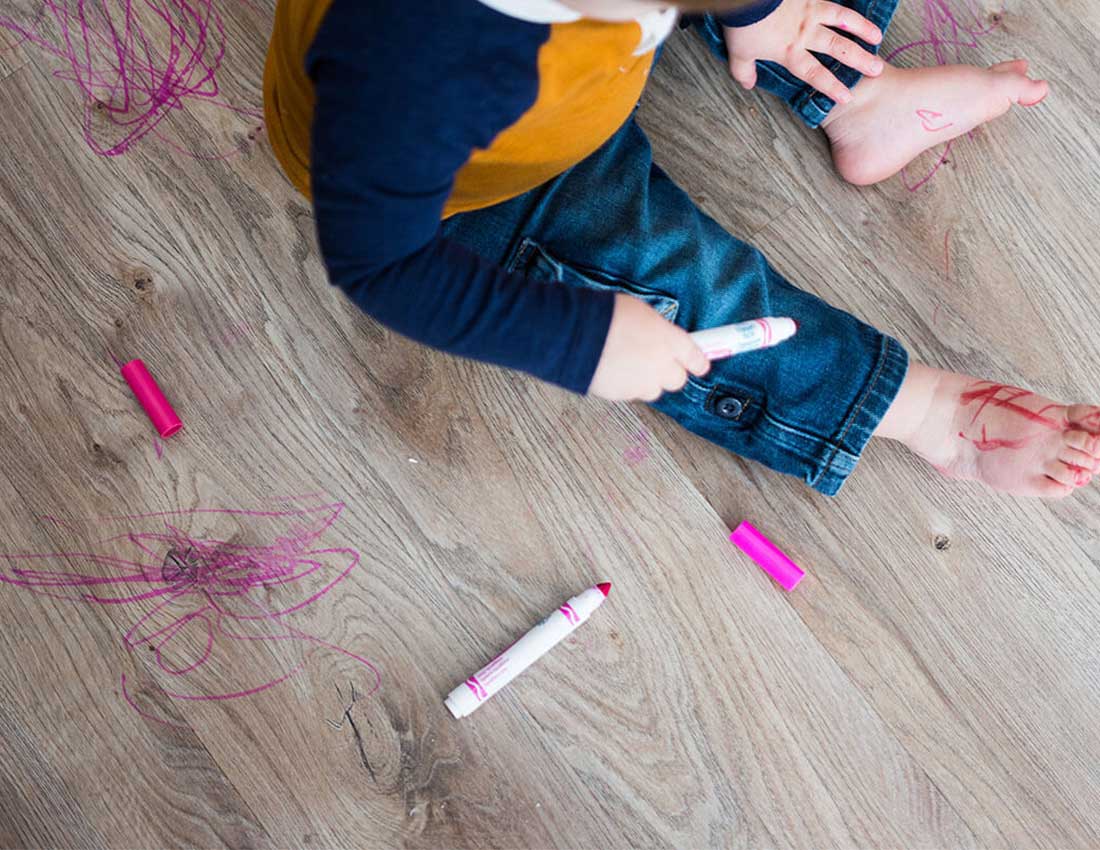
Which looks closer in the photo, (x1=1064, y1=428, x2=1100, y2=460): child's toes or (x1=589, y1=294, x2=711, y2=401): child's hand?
(x1=589, y1=294, x2=711, y2=401): child's hand

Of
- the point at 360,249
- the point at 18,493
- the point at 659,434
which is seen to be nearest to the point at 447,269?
the point at 360,249

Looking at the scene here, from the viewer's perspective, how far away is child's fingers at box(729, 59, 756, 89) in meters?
0.77

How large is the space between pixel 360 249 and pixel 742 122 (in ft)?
1.45

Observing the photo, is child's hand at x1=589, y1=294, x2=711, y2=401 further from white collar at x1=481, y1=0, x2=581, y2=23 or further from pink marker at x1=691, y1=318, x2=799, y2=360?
white collar at x1=481, y1=0, x2=581, y2=23

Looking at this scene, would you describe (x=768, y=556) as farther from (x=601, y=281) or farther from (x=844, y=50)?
(x=844, y=50)

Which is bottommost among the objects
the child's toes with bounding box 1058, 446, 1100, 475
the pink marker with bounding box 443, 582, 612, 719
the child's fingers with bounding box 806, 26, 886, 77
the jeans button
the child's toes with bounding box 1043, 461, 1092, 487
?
the pink marker with bounding box 443, 582, 612, 719

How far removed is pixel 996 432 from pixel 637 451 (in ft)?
0.94

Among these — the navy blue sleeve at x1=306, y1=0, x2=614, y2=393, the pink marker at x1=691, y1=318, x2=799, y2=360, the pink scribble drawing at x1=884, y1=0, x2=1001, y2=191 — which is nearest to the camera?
the navy blue sleeve at x1=306, y1=0, x2=614, y2=393

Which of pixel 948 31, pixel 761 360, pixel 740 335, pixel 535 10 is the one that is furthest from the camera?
pixel 948 31

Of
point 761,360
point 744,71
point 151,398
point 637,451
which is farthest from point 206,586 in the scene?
point 744,71

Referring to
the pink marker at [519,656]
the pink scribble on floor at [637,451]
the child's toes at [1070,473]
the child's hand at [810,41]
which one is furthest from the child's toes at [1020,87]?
the pink marker at [519,656]

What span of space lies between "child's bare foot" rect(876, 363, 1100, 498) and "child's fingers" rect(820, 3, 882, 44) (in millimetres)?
279

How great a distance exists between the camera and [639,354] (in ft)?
1.87

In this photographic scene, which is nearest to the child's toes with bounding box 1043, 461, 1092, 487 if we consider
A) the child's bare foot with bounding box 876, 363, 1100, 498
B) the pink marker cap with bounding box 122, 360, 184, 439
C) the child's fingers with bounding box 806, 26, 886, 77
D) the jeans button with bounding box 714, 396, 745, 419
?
the child's bare foot with bounding box 876, 363, 1100, 498
